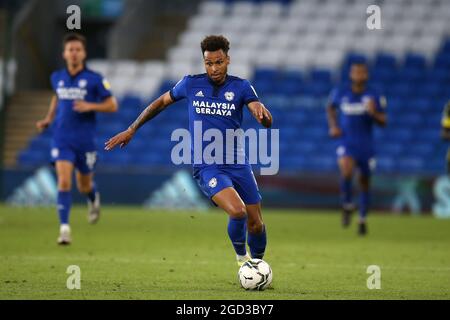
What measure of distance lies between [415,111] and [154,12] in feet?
27.2

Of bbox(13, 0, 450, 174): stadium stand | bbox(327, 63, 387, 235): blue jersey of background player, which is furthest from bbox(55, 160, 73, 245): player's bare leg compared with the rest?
bbox(13, 0, 450, 174): stadium stand

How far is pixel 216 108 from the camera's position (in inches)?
340

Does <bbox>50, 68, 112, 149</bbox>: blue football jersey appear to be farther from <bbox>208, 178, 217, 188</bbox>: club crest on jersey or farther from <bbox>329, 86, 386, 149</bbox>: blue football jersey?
<bbox>329, 86, 386, 149</bbox>: blue football jersey

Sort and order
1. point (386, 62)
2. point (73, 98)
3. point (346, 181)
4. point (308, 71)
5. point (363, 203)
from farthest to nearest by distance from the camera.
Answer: point (308, 71)
point (386, 62)
point (346, 181)
point (363, 203)
point (73, 98)

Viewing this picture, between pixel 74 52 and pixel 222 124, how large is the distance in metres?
4.42

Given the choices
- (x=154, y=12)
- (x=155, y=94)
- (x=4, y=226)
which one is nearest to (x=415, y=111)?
(x=155, y=94)

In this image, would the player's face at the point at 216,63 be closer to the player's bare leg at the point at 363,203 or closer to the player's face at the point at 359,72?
the player's bare leg at the point at 363,203

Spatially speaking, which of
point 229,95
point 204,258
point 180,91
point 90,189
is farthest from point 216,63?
→ point 90,189

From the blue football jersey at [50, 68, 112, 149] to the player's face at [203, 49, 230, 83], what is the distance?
4337 millimetres

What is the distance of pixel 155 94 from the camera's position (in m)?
24.7

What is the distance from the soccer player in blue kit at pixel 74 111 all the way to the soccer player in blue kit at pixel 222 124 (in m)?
3.86

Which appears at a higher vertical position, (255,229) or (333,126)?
(333,126)

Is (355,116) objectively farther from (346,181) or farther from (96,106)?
(96,106)

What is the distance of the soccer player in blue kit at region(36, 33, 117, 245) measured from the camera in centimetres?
1245
